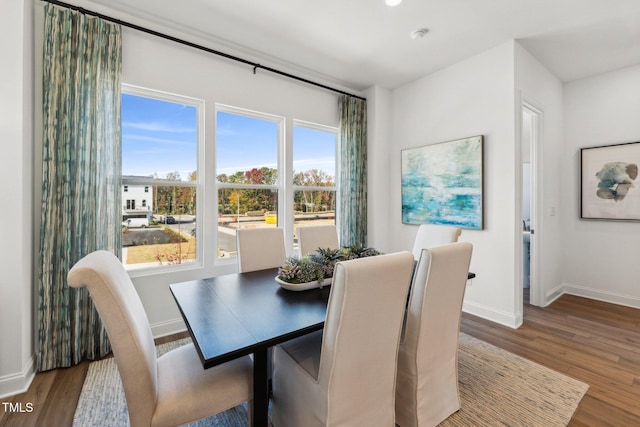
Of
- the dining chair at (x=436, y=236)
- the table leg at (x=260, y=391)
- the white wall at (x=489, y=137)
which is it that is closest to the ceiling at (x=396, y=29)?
the white wall at (x=489, y=137)

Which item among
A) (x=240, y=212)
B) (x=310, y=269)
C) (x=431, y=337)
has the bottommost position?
(x=431, y=337)

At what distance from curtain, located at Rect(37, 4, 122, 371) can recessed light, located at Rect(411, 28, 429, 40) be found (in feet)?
8.67

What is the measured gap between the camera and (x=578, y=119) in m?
3.84

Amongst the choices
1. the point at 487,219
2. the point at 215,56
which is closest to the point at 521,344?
the point at 487,219

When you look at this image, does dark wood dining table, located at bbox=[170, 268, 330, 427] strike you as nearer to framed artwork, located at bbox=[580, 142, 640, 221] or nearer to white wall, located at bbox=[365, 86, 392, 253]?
white wall, located at bbox=[365, 86, 392, 253]

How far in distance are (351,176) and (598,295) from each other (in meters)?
3.53

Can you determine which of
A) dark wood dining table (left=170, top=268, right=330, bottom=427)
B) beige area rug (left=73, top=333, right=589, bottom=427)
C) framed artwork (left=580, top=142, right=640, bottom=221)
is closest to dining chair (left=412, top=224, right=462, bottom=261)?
beige area rug (left=73, top=333, right=589, bottom=427)

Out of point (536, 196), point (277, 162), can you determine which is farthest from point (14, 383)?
point (536, 196)

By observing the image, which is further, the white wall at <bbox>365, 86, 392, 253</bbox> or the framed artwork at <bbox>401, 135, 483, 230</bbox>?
the white wall at <bbox>365, 86, 392, 253</bbox>

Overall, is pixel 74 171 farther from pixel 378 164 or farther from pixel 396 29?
pixel 378 164

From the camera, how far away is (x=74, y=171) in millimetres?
2223

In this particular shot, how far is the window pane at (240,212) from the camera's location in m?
3.18

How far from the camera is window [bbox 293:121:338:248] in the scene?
12.3 ft

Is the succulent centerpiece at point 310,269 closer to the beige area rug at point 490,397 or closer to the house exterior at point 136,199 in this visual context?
the beige area rug at point 490,397
